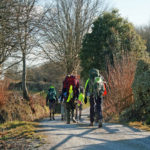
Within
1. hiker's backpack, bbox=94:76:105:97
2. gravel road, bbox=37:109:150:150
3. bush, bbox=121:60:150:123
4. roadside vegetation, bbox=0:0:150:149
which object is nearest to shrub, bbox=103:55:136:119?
roadside vegetation, bbox=0:0:150:149

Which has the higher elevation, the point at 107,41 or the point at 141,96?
the point at 107,41

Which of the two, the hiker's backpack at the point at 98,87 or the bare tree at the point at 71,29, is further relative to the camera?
the bare tree at the point at 71,29

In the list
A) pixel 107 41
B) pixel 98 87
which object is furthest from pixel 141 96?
pixel 107 41

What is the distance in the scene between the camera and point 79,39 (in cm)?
2964

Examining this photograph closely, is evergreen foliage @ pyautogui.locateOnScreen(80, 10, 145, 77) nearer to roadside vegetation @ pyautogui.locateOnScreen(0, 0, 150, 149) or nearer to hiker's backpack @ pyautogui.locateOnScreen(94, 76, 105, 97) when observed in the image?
roadside vegetation @ pyautogui.locateOnScreen(0, 0, 150, 149)

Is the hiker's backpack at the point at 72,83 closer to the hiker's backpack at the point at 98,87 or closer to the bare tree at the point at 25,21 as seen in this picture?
the hiker's backpack at the point at 98,87

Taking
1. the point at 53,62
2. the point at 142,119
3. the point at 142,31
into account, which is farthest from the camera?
the point at 142,31

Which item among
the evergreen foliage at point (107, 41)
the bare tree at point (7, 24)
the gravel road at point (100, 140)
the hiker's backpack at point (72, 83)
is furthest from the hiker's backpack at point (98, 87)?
the evergreen foliage at point (107, 41)

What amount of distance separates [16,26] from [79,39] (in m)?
20.8

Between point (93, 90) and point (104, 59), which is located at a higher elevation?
point (104, 59)

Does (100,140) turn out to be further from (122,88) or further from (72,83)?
(122,88)

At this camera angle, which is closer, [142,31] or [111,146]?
Answer: [111,146]

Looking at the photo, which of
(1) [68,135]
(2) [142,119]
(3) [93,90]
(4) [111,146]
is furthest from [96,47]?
(4) [111,146]

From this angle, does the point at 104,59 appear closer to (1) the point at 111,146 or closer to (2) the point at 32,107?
(2) the point at 32,107
